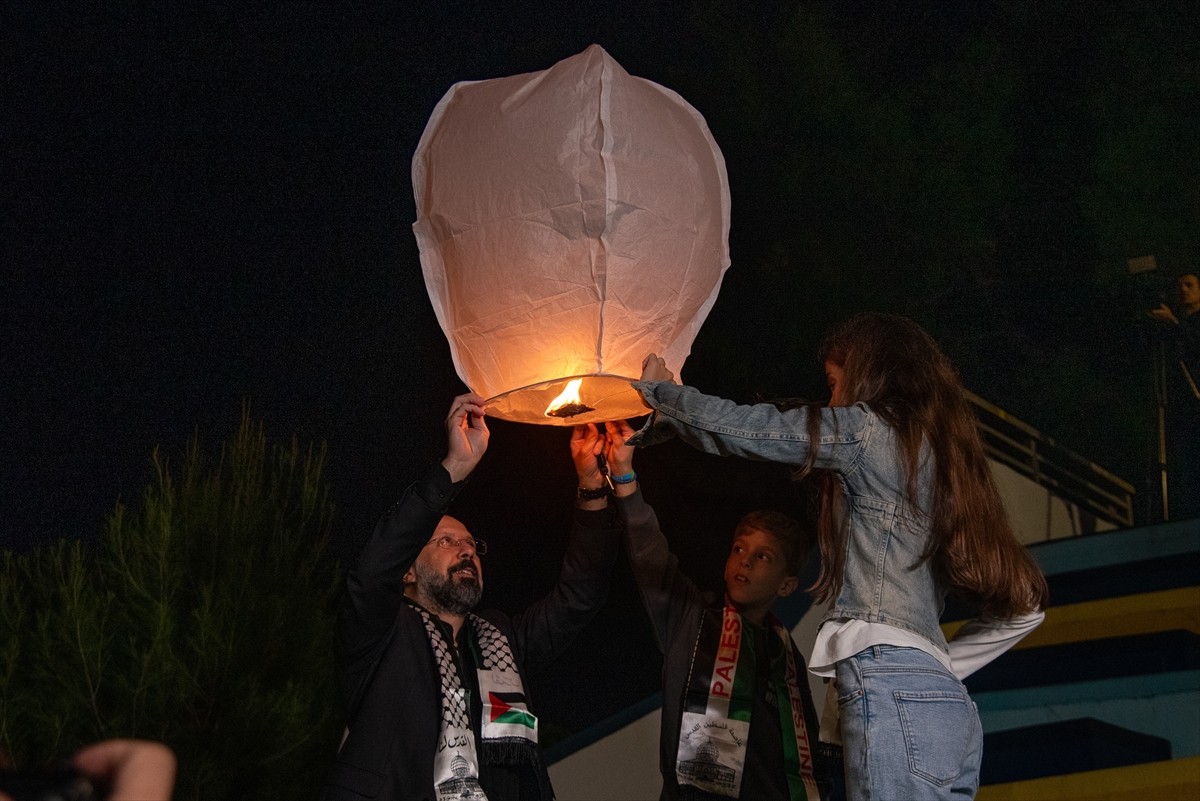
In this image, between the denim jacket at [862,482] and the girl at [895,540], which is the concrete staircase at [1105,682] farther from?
the denim jacket at [862,482]

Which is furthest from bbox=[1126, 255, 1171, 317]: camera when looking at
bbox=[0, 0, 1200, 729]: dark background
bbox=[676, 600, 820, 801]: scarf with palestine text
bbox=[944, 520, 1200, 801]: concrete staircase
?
bbox=[676, 600, 820, 801]: scarf with palestine text

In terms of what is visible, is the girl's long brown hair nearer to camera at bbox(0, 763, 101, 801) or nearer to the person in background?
the person in background

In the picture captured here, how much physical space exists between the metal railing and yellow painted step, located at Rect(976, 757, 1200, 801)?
596 millimetres

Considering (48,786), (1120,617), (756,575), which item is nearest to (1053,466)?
(1120,617)

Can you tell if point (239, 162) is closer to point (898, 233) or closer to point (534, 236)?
point (534, 236)

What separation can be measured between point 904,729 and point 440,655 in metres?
0.98

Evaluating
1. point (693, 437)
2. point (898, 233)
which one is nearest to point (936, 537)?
point (693, 437)

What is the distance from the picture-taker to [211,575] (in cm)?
269

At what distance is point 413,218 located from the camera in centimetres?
327

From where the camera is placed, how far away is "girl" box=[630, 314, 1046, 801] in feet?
5.54

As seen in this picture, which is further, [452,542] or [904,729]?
[452,542]

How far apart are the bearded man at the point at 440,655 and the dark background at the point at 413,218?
0.66m

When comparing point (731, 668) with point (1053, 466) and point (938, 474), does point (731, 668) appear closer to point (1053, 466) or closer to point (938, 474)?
point (938, 474)

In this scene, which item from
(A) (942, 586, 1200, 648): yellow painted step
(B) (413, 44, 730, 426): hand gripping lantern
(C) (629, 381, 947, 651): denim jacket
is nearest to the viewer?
(C) (629, 381, 947, 651): denim jacket
